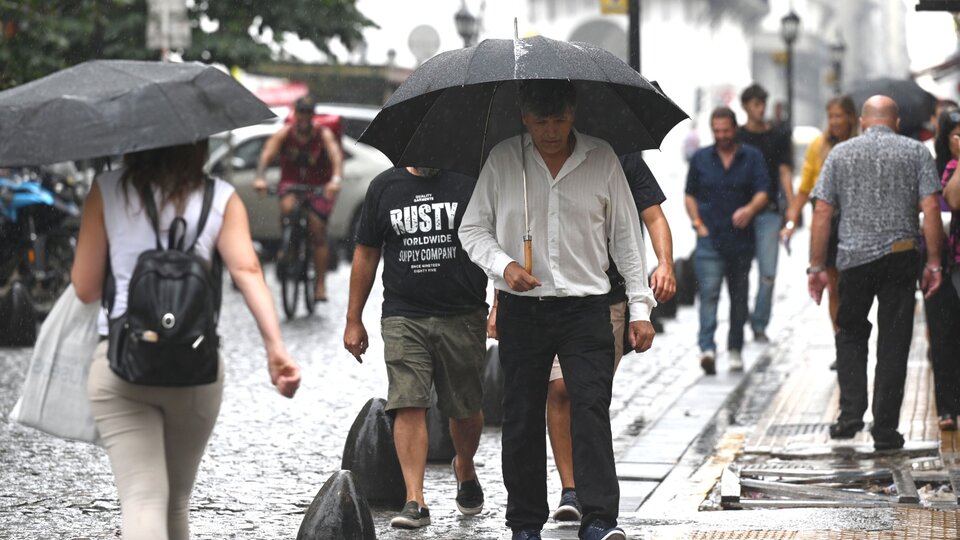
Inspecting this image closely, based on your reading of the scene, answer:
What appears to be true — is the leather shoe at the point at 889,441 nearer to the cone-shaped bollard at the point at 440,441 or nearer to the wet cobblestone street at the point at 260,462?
Answer: the wet cobblestone street at the point at 260,462

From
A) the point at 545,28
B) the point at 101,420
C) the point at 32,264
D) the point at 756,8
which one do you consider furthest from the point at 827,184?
the point at 756,8

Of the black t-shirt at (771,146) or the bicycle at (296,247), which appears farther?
the bicycle at (296,247)

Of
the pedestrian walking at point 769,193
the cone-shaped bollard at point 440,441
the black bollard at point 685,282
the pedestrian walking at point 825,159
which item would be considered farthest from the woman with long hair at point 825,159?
the black bollard at point 685,282

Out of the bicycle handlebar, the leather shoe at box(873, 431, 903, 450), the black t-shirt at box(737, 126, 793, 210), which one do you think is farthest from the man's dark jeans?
the bicycle handlebar

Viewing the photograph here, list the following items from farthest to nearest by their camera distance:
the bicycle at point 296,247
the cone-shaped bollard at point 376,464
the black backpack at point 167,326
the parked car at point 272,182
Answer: the parked car at point 272,182
the bicycle at point 296,247
the cone-shaped bollard at point 376,464
the black backpack at point 167,326

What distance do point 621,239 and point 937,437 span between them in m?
3.33

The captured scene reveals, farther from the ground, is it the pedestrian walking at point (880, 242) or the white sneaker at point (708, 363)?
the pedestrian walking at point (880, 242)

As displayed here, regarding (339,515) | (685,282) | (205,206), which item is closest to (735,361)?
(685,282)

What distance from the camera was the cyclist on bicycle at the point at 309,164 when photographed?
15320 millimetres

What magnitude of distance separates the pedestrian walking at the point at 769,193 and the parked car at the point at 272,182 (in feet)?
25.0

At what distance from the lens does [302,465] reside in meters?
8.52

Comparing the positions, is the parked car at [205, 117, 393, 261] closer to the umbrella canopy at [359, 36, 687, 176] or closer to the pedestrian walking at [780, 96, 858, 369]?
the pedestrian walking at [780, 96, 858, 369]

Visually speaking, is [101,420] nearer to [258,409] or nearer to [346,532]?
[346,532]

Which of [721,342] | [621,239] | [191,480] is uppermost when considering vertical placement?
[621,239]
